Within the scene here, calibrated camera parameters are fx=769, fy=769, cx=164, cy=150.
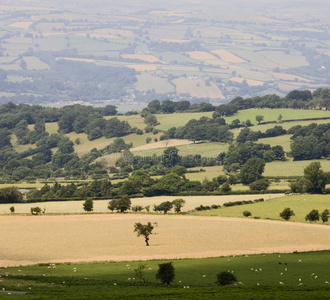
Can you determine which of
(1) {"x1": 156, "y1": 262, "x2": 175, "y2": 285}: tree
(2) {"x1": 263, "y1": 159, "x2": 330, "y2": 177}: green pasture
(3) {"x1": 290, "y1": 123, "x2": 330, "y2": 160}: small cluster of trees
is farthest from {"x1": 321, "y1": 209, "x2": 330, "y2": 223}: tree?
(3) {"x1": 290, "y1": 123, "x2": 330, "y2": 160}: small cluster of trees

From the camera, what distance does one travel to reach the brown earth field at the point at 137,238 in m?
83.4

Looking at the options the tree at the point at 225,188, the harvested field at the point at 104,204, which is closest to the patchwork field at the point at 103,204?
the harvested field at the point at 104,204

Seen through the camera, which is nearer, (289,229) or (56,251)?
(56,251)

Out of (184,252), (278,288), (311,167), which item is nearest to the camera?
(278,288)

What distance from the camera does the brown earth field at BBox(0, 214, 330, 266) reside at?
83.4 metres

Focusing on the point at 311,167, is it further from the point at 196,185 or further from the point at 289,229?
the point at 289,229

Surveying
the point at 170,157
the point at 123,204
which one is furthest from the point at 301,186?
the point at 170,157

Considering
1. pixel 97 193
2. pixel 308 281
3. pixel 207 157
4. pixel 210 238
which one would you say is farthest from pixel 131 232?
pixel 207 157

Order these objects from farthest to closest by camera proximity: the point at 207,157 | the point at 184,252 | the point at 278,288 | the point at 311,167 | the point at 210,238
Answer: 1. the point at 207,157
2. the point at 311,167
3. the point at 210,238
4. the point at 184,252
5. the point at 278,288

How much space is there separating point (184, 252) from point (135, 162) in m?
108

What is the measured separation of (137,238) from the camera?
9256 centimetres

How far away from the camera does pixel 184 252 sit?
84.2 m

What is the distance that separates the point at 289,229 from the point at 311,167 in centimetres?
3718

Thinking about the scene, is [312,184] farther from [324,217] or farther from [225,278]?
[225,278]
